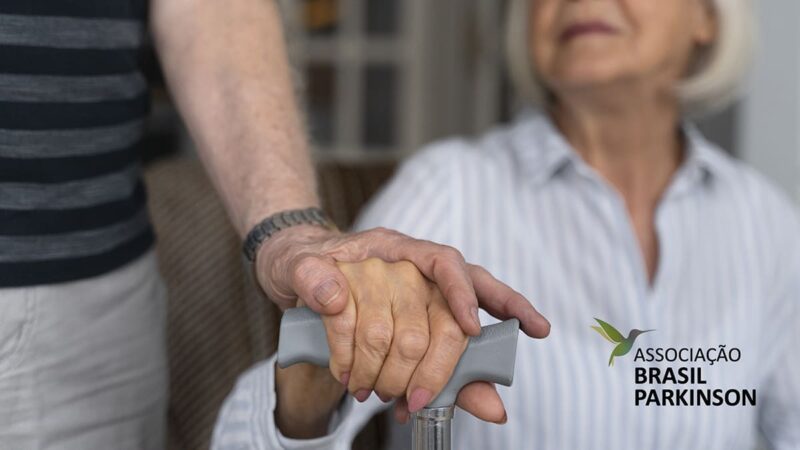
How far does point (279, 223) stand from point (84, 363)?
0.70ft

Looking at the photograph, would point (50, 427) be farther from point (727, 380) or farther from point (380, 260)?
point (727, 380)

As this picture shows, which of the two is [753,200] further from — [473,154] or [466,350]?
[466,350]

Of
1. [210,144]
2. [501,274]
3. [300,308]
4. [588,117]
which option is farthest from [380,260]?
[588,117]

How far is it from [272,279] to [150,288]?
0.79 ft

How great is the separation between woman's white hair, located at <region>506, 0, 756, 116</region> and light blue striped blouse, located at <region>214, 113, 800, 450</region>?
0.06 m

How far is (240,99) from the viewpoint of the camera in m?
0.82

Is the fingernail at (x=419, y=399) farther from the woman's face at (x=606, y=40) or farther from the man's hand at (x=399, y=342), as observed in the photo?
the woman's face at (x=606, y=40)

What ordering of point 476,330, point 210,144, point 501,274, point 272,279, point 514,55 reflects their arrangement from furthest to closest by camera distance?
point 514,55, point 501,274, point 210,144, point 272,279, point 476,330

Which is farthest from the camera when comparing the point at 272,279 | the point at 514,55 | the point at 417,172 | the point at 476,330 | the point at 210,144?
the point at 514,55

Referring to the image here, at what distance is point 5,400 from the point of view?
29.5 inches

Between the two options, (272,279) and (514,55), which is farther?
(514,55)

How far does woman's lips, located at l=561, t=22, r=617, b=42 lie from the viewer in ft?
4.10

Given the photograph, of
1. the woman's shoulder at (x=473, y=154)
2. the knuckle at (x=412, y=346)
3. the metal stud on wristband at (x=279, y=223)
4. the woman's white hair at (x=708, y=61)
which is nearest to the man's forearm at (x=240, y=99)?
the metal stud on wristband at (x=279, y=223)

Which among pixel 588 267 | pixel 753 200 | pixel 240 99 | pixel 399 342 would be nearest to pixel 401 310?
pixel 399 342
